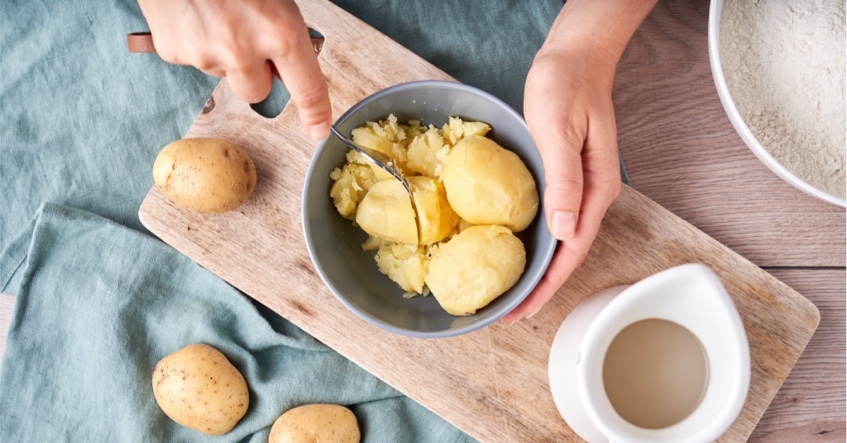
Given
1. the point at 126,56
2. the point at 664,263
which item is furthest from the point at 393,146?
the point at 126,56

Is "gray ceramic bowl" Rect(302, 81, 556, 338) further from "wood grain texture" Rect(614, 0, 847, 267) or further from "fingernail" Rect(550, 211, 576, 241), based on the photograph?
"wood grain texture" Rect(614, 0, 847, 267)

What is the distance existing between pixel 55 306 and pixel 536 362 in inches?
32.5

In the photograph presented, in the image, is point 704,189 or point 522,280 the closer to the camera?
point 522,280

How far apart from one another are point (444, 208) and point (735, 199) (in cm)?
52

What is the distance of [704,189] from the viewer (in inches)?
44.4

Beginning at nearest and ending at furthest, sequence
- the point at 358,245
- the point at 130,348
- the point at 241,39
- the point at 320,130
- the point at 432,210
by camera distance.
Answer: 1. the point at 241,39
2. the point at 320,130
3. the point at 432,210
4. the point at 358,245
5. the point at 130,348

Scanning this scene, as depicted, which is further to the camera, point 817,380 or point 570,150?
point 817,380

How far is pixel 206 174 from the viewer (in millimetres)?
982

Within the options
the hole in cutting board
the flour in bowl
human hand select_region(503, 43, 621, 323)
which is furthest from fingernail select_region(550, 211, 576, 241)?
the hole in cutting board

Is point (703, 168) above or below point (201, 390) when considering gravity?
above

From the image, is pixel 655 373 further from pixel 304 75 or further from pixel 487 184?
pixel 304 75

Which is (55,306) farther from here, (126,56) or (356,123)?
(356,123)

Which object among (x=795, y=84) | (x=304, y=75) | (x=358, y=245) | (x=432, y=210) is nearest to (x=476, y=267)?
(x=432, y=210)

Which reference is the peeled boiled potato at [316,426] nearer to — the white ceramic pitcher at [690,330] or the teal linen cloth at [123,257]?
the teal linen cloth at [123,257]
